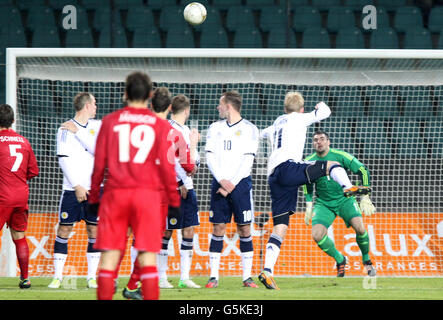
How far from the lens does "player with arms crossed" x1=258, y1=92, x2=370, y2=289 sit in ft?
23.2

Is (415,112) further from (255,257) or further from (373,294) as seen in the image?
(373,294)

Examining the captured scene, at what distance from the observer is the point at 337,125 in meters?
11.5

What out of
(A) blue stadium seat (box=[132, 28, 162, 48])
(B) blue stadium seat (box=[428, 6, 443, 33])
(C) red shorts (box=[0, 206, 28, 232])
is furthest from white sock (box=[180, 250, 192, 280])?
(B) blue stadium seat (box=[428, 6, 443, 33])

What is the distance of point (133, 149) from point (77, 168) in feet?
9.38

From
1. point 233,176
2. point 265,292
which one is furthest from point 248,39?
point 265,292

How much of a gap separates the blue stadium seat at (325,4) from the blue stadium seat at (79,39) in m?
4.70

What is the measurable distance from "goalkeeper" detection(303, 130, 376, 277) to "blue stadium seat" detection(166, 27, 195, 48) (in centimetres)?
519

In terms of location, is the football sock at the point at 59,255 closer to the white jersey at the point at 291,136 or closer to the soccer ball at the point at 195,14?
the white jersey at the point at 291,136

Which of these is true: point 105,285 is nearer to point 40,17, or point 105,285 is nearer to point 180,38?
point 180,38

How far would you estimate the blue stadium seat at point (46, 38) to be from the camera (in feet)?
44.7

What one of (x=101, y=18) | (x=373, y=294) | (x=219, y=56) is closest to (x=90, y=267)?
(x=373, y=294)

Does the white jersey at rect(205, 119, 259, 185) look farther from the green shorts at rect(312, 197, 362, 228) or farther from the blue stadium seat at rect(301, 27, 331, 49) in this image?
the blue stadium seat at rect(301, 27, 331, 49)

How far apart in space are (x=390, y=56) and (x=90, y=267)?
510cm
